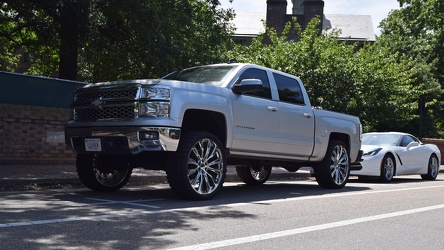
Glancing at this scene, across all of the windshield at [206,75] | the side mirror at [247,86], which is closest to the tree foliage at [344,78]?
the windshield at [206,75]

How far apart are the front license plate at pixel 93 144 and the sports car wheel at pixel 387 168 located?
8529mm

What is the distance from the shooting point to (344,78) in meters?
23.8

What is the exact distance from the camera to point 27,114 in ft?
41.7

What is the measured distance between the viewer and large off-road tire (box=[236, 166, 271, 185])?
11.8 meters

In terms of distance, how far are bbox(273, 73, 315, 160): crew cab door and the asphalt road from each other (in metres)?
1.04

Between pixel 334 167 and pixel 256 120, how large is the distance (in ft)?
9.14

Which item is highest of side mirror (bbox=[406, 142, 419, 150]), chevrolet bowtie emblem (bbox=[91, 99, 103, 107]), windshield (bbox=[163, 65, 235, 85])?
windshield (bbox=[163, 65, 235, 85])

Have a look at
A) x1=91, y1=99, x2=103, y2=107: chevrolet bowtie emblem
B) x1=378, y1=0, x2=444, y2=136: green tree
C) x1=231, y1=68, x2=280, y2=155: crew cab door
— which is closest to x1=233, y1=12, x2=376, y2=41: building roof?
x1=378, y1=0, x2=444, y2=136: green tree

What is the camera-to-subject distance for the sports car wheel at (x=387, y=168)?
1432 cm

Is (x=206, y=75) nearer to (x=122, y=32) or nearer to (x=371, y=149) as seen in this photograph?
(x=371, y=149)

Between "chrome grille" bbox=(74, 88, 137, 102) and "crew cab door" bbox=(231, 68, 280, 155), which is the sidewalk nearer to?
"chrome grille" bbox=(74, 88, 137, 102)

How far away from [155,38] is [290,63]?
7626 mm

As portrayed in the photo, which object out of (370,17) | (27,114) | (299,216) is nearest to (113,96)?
(299,216)

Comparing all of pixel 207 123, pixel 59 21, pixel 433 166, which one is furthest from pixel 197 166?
pixel 433 166
